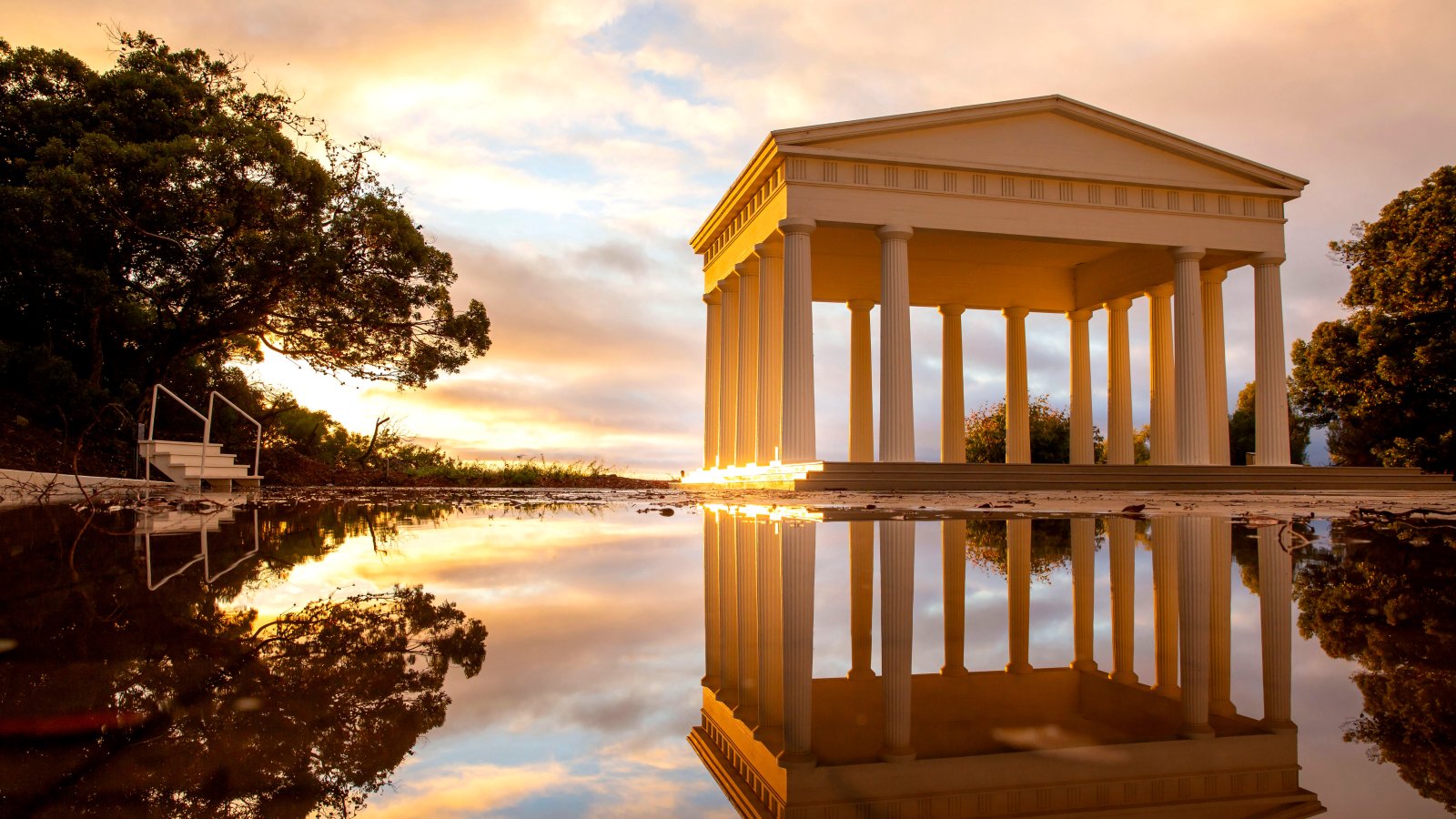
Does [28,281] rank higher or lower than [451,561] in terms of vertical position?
higher

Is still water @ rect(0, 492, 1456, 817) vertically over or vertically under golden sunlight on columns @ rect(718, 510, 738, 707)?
over

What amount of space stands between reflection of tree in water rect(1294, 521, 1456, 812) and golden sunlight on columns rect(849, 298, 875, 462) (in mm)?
29014

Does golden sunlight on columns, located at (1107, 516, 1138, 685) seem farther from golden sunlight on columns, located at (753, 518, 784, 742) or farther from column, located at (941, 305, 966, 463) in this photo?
column, located at (941, 305, 966, 463)

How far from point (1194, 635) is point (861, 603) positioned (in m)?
1.03

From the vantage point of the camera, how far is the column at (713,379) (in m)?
35.2

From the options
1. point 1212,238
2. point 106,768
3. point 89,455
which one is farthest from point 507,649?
point 1212,238

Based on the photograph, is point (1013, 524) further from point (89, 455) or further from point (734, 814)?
point (89, 455)

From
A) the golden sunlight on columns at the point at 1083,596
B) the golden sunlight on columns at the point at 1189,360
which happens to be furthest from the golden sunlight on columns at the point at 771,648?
the golden sunlight on columns at the point at 1189,360

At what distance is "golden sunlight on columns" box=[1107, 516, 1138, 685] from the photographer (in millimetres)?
2074

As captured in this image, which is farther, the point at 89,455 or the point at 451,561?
the point at 89,455

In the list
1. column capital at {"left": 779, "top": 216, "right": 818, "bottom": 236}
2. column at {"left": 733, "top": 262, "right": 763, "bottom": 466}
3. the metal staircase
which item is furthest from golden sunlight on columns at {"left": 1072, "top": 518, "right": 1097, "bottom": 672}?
column at {"left": 733, "top": 262, "right": 763, "bottom": 466}

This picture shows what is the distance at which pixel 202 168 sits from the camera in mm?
21625

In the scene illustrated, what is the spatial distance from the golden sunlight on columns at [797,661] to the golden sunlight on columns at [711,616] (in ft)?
0.52

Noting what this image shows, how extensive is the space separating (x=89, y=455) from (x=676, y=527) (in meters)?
18.9
